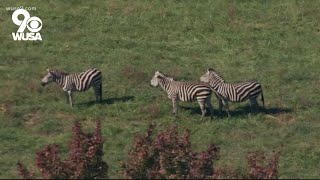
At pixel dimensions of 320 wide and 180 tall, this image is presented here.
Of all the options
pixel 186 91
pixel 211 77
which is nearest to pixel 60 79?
pixel 186 91

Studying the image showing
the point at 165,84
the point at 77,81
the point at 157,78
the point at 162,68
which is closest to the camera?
the point at 165,84

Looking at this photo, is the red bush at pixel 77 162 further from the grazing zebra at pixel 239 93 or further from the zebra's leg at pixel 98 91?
the zebra's leg at pixel 98 91

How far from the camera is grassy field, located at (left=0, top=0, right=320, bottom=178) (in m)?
26.6

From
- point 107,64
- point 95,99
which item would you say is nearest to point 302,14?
point 107,64

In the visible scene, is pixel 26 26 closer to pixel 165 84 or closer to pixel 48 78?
pixel 48 78

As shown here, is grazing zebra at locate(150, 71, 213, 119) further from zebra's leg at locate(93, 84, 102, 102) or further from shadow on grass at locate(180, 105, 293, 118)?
zebra's leg at locate(93, 84, 102, 102)

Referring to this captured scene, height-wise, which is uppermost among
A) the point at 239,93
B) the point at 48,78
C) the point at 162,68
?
the point at 162,68

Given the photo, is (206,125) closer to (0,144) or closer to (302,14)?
(0,144)

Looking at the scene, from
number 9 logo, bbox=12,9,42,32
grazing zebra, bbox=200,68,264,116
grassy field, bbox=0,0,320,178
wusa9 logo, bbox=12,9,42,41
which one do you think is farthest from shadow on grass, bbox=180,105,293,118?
number 9 logo, bbox=12,9,42,32

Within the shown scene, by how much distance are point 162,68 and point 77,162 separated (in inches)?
688

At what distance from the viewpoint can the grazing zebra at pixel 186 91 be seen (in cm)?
2881

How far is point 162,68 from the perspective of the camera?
34750mm

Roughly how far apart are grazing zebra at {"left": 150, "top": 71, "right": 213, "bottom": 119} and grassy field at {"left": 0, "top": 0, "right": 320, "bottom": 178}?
0.57 m

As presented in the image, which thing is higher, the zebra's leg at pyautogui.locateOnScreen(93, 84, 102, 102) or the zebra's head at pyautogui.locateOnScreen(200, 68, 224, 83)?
the zebra's head at pyautogui.locateOnScreen(200, 68, 224, 83)
